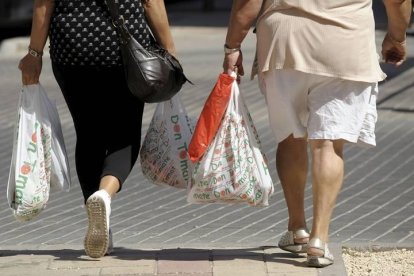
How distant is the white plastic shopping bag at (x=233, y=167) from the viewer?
5.55m

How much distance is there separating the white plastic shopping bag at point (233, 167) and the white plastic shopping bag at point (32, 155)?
2.49 ft

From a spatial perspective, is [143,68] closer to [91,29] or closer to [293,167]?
[91,29]

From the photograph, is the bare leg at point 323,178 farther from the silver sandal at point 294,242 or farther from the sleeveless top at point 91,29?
the sleeveless top at point 91,29

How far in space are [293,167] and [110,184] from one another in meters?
0.88

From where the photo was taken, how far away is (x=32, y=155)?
580 cm

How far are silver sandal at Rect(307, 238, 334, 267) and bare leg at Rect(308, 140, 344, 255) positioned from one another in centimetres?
2

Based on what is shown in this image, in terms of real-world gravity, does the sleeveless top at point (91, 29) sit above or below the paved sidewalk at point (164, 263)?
above

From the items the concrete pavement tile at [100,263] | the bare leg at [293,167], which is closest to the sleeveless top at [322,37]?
the bare leg at [293,167]

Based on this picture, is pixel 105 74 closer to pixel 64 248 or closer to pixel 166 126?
pixel 166 126

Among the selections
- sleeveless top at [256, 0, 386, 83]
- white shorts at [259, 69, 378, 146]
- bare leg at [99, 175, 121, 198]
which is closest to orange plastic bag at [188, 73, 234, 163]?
white shorts at [259, 69, 378, 146]

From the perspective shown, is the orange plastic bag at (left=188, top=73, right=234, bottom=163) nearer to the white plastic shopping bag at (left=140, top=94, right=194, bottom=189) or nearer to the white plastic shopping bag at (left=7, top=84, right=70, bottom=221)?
the white plastic shopping bag at (left=140, top=94, right=194, bottom=189)

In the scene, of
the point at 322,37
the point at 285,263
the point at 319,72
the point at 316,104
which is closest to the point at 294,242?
the point at 285,263

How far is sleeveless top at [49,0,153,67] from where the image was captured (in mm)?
5602

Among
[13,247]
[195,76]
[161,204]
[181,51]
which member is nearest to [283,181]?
[13,247]
